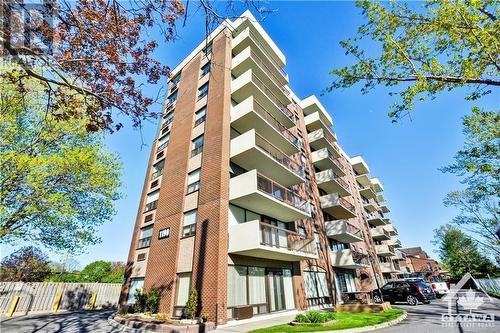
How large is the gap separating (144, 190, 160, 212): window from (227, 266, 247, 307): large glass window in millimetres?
8759

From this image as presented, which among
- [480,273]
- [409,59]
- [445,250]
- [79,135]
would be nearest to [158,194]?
[79,135]

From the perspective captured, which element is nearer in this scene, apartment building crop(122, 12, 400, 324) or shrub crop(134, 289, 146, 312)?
apartment building crop(122, 12, 400, 324)

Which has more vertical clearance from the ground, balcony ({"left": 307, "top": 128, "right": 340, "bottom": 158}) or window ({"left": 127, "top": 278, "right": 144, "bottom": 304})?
balcony ({"left": 307, "top": 128, "right": 340, "bottom": 158})

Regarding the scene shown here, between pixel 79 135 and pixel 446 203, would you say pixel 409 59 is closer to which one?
pixel 79 135

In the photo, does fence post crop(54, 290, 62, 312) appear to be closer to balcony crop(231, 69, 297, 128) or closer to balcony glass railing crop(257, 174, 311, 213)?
Result: balcony glass railing crop(257, 174, 311, 213)

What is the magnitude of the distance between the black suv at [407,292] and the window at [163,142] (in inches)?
852

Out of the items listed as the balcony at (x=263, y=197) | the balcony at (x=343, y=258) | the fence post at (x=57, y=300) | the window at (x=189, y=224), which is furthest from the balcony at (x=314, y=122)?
the fence post at (x=57, y=300)

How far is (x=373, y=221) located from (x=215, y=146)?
3547 cm

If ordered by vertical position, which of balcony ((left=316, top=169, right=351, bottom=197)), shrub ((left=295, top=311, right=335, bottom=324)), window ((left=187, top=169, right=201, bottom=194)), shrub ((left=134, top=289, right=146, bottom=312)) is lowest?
shrub ((left=295, top=311, right=335, bottom=324))

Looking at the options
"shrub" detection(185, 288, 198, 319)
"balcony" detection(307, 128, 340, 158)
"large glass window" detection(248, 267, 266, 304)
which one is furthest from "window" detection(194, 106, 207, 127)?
"balcony" detection(307, 128, 340, 158)

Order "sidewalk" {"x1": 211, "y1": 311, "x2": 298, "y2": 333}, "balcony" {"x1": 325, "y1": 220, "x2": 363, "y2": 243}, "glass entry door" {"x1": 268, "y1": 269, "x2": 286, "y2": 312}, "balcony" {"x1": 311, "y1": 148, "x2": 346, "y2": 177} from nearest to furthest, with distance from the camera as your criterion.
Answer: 1. "sidewalk" {"x1": 211, "y1": 311, "x2": 298, "y2": 333}
2. "glass entry door" {"x1": 268, "y1": 269, "x2": 286, "y2": 312}
3. "balcony" {"x1": 325, "y1": 220, "x2": 363, "y2": 243}
4. "balcony" {"x1": 311, "y1": 148, "x2": 346, "y2": 177}

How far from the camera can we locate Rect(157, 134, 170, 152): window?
2149 cm

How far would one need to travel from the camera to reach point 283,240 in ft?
48.6

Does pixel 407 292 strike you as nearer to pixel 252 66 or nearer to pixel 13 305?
pixel 252 66
